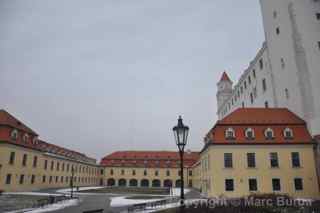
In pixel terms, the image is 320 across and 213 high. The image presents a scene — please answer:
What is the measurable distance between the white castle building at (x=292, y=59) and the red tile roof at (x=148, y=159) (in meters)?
41.3

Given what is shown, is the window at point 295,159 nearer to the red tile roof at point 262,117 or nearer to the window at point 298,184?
the window at point 298,184

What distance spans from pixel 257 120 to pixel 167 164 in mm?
50438

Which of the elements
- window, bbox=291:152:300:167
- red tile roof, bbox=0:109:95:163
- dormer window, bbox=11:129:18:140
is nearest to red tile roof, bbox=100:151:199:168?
red tile roof, bbox=0:109:95:163

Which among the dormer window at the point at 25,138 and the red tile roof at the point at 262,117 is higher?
the red tile roof at the point at 262,117

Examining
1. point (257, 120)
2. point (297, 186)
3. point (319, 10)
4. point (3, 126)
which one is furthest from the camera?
point (3, 126)

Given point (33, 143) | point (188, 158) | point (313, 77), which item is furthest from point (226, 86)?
point (33, 143)

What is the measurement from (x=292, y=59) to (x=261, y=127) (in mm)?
12207

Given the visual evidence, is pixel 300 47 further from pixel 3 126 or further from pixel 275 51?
pixel 3 126

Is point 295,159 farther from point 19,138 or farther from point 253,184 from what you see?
point 19,138

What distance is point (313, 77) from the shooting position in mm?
34656

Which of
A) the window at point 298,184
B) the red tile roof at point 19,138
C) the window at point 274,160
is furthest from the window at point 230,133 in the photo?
the red tile roof at point 19,138

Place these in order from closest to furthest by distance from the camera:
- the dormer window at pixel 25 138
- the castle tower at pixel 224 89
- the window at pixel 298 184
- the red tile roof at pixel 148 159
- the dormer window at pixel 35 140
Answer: the window at pixel 298 184
the dormer window at pixel 25 138
the dormer window at pixel 35 140
the castle tower at pixel 224 89
the red tile roof at pixel 148 159

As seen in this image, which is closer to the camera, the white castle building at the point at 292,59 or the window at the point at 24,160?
the white castle building at the point at 292,59

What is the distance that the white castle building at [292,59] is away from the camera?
3438 cm
